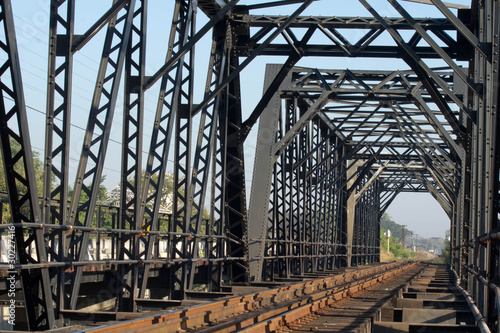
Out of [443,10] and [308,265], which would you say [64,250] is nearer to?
[443,10]

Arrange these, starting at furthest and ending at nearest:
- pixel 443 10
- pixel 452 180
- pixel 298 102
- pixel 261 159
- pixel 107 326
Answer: pixel 452 180 → pixel 298 102 → pixel 261 159 → pixel 443 10 → pixel 107 326

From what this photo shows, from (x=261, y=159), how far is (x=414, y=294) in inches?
A: 323

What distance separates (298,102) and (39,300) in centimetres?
2043

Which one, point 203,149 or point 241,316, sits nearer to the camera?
point 241,316

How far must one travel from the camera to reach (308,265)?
2975 cm

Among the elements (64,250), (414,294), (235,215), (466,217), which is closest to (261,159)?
(235,215)

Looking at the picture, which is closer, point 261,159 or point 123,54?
point 123,54

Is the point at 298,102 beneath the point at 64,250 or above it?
above

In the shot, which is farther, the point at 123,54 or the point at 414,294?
the point at 414,294

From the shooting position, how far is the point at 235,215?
60.6 feet

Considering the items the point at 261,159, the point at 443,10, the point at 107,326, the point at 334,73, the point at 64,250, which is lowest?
the point at 107,326

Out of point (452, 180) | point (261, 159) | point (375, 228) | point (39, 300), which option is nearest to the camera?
point (39, 300)

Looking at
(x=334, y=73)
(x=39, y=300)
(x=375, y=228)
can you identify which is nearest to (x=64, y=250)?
(x=39, y=300)

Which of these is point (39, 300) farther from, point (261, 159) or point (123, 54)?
point (261, 159)
